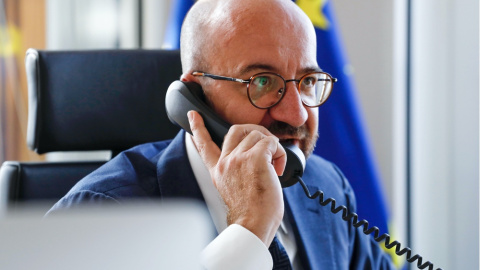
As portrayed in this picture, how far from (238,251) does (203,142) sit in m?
0.35

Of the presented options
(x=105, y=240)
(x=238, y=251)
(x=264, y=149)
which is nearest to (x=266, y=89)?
(x=264, y=149)

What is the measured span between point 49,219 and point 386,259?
121 centimetres

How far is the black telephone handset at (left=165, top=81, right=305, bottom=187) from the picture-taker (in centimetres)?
110

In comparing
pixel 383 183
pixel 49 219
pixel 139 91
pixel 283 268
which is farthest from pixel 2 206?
pixel 383 183

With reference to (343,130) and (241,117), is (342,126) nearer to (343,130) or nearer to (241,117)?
(343,130)

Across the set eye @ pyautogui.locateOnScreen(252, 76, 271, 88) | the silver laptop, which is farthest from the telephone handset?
the silver laptop

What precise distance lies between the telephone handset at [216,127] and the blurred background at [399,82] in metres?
0.82

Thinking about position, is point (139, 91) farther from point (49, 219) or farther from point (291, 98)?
point (49, 219)

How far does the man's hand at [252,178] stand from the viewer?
3.02 feet

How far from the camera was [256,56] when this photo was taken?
3.92 feet

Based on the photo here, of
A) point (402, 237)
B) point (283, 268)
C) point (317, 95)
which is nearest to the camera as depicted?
point (283, 268)

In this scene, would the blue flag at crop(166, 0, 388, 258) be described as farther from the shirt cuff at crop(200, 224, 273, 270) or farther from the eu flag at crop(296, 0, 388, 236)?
the shirt cuff at crop(200, 224, 273, 270)

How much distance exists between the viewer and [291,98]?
1194mm

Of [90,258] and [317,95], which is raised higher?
[317,95]
